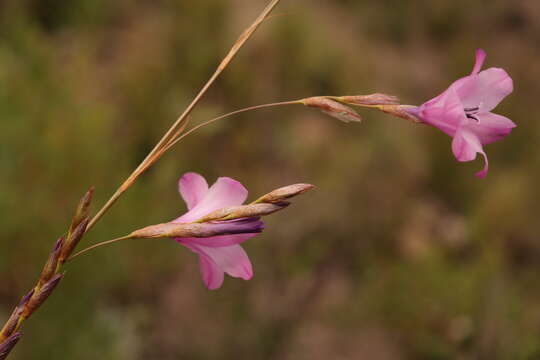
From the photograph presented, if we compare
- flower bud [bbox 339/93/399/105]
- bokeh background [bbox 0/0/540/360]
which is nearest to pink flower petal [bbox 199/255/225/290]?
flower bud [bbox 339/93/399/105]

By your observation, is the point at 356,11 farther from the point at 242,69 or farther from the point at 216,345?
the point at 216,345

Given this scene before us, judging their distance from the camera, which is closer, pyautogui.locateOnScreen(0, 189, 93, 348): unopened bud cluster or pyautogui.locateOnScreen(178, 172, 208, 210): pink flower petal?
pyautogui.locateOnScreen(0, 189, 93, 348): unopened bud cluster

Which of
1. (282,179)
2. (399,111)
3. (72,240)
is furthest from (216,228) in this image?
(282,179)

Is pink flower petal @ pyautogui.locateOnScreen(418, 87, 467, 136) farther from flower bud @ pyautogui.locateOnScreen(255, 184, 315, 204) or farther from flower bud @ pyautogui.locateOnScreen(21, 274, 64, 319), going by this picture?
flower bud @ pyautogui.locateOnScreen(21, 274, 64, 319)

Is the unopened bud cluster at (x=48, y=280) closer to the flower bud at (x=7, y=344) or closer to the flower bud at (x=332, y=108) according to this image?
the flower bud at (x=7, y=344)

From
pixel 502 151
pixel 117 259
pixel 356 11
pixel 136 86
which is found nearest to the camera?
pixel 117 259

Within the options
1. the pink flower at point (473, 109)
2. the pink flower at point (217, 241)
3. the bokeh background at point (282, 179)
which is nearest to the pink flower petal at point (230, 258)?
the pink flower at point (217, 241)

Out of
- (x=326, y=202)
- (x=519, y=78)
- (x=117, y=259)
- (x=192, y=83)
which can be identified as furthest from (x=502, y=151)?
(x=117, y=259)
